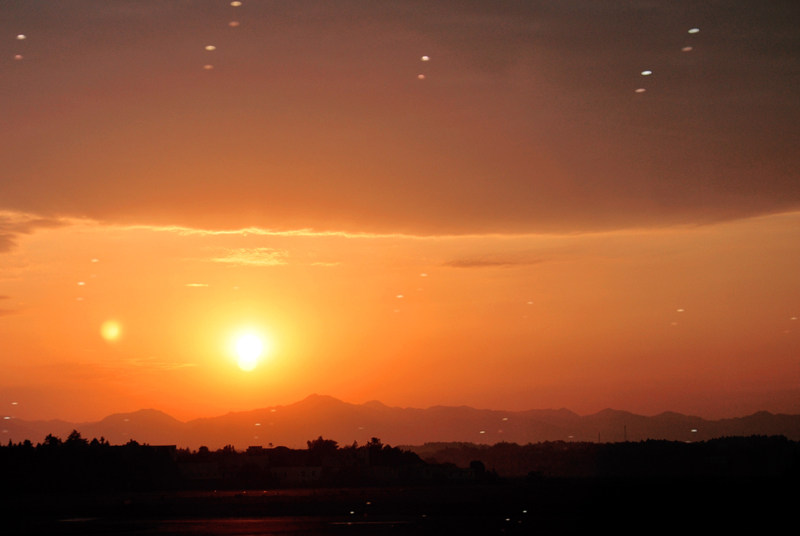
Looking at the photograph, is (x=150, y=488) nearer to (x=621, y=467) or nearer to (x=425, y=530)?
(x=425, y=530)

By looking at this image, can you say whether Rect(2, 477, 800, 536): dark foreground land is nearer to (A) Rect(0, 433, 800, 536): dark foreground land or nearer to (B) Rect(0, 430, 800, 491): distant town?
(A) Rect(0, 433, 800, 536): dark foreground land

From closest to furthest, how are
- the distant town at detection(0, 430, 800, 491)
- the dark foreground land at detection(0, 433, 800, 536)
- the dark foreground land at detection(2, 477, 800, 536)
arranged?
the dark foreground land at detection(2, 477, 800, 536) → the dark foreground land at detection(0, 433, 800, 536) → the distant town at detection(0, 430, 800, 491)

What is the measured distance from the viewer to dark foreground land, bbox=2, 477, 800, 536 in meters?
36.6

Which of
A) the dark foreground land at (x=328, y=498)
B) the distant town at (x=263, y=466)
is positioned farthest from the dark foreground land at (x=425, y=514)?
the distant town at (x=263, y=466)

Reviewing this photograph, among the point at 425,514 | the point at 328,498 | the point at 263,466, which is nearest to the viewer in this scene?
the point at 425,514

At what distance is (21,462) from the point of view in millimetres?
86750

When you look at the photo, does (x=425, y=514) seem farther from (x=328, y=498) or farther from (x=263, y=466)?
(x=263, y=466)

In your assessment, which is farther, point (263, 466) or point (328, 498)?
point (263, 466)

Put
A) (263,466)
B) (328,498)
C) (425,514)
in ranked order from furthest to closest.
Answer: (263,466)
(328,498)
(425,514)

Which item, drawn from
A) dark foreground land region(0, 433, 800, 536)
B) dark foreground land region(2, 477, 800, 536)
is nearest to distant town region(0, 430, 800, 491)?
dark foreground land region(0, 433, 800, 536)

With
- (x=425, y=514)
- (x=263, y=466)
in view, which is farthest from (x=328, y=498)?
(x=263, y=466)

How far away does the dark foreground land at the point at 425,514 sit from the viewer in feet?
120

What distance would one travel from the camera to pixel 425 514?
154 ft

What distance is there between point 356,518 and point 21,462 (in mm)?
54424
